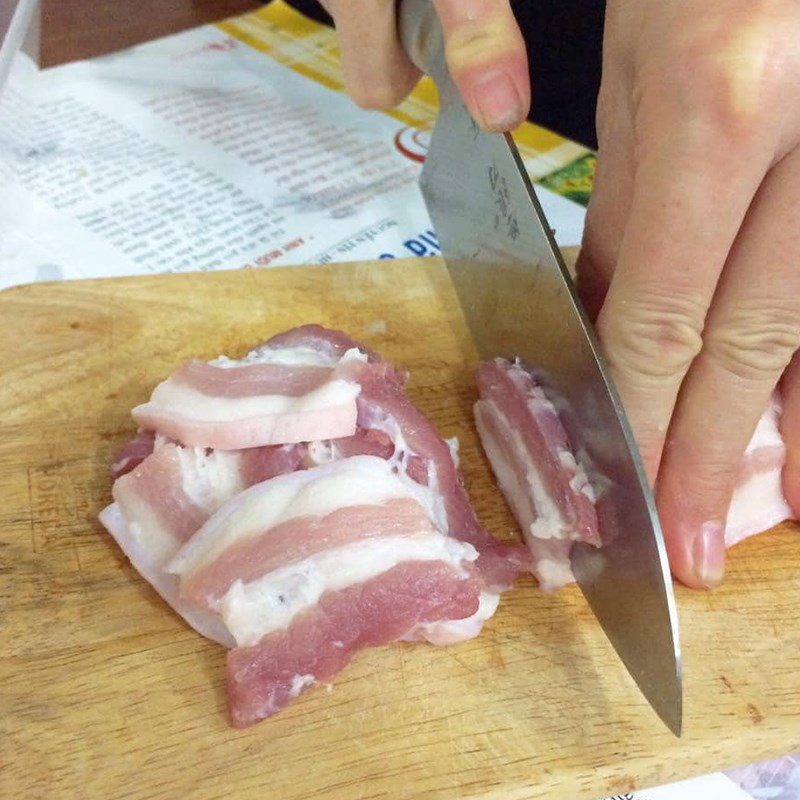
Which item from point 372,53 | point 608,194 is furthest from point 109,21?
point 608,194

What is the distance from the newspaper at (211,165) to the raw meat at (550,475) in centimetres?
110

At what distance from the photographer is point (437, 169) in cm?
228

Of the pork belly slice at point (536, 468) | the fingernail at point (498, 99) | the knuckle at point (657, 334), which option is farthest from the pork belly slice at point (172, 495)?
the fingernail at point (498, 99)

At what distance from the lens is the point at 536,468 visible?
1755 millimetres

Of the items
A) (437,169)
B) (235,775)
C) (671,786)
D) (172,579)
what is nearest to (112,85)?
(437,169)

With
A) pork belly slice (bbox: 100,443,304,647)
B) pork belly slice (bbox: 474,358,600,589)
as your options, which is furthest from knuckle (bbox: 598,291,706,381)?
pork belly slice (bbox: 100,443,304,647)

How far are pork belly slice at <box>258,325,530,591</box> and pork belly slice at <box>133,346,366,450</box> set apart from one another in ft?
0.14

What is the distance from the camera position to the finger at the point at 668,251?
1372 mm

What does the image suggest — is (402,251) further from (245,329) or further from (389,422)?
(389,422)

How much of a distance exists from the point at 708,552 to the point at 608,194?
74 centimetres

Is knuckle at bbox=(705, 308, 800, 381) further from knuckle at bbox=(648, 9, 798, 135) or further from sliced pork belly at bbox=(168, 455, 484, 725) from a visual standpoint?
sliced pork belly at bbox=(168, 455, 484, 725)

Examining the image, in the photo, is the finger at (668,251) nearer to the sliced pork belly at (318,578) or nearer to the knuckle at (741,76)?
the knuckle at (741,76)

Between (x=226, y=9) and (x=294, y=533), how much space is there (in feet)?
10.6

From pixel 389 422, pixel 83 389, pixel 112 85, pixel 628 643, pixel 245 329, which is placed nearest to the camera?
pixel 628 643
